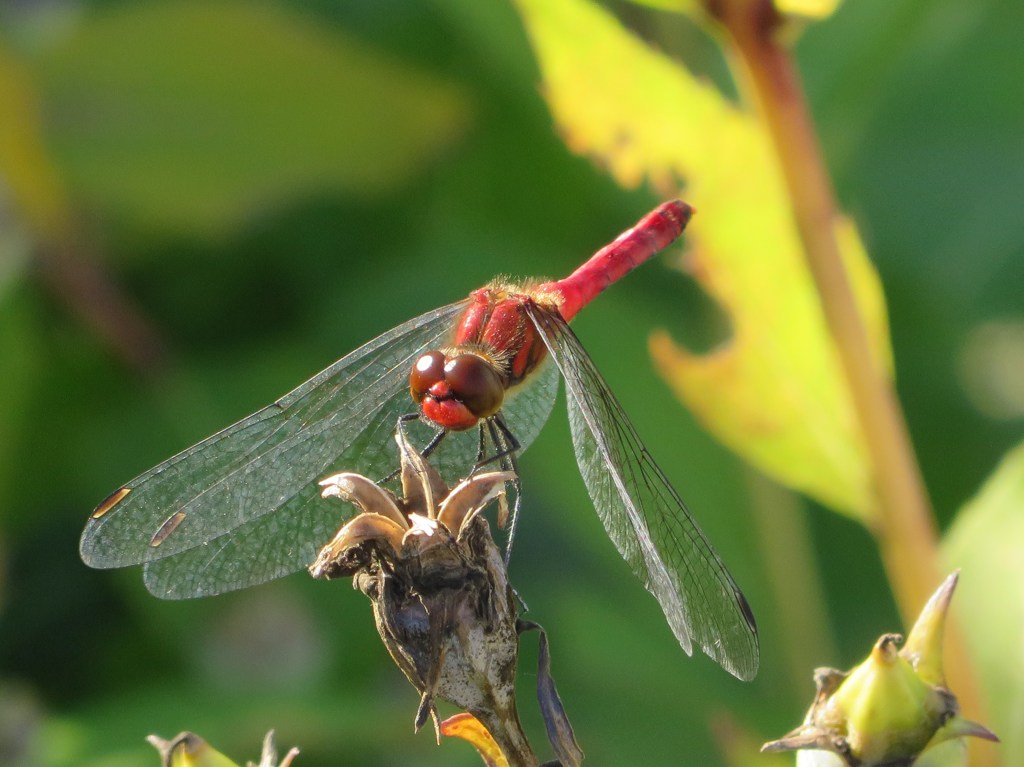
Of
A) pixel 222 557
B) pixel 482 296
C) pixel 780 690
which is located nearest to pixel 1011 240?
pixel 780 690

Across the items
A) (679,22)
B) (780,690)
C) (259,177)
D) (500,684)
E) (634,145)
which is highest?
(259,177)

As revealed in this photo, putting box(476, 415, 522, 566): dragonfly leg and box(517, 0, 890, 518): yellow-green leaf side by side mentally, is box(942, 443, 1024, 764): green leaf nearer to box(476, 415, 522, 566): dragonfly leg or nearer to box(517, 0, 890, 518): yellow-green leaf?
box(517, 0, 890, 518): yellow-green leaf

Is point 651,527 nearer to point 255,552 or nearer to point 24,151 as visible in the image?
point 255,552

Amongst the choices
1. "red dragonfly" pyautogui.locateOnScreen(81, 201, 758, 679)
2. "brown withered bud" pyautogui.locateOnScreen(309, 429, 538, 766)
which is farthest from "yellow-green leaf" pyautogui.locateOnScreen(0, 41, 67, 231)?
"brown withered bud" pyautogui.locateOnScreen(309, 429, 538, 766)

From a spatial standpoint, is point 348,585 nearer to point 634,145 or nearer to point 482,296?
point 482,296

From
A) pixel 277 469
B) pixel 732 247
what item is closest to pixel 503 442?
pixel 277 469

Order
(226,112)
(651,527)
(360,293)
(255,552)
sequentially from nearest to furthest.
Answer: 1. (651,527)
2. (255,552)
3. (360,293)
4. (226,112)
